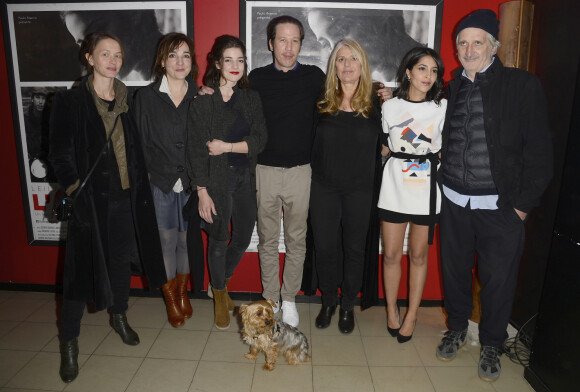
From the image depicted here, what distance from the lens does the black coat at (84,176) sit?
6.76ft

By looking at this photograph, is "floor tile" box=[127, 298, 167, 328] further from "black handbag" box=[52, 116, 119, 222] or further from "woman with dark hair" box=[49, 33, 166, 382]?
"black handbag" box=[52, 116, 119, 222]

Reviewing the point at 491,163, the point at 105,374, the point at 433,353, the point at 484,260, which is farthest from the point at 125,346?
the point at 491,163

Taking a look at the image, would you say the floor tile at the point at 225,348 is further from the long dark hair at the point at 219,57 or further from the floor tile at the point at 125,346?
the long dark hair at the point at 219,57

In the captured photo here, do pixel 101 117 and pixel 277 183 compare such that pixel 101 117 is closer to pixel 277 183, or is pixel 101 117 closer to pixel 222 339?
pixel 277 183

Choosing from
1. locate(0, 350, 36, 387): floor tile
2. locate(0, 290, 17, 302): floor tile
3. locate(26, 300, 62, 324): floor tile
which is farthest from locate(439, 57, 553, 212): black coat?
locate(0, 290, 17, 302): floor tile

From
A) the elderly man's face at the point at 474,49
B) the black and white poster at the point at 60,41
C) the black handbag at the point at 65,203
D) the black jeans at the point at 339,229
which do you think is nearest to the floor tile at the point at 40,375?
the black handbag at the point at 65,203

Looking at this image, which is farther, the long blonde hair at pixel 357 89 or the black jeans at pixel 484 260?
the long blonde hair at pixel 357 89

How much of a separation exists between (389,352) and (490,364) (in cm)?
58

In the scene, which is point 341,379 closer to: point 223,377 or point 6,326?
point 223,377

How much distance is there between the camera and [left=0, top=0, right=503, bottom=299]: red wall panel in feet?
9.10

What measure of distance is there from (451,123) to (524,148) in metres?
0.39

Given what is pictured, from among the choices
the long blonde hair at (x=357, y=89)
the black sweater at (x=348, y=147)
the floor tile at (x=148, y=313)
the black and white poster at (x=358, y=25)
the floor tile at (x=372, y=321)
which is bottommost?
the floor tile at (x=372, y=321)

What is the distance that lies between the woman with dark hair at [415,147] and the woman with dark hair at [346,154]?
11 centimetres

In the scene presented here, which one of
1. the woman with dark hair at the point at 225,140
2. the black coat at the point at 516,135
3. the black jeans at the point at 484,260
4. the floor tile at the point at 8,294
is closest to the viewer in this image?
the black coat at the point at 516,135
